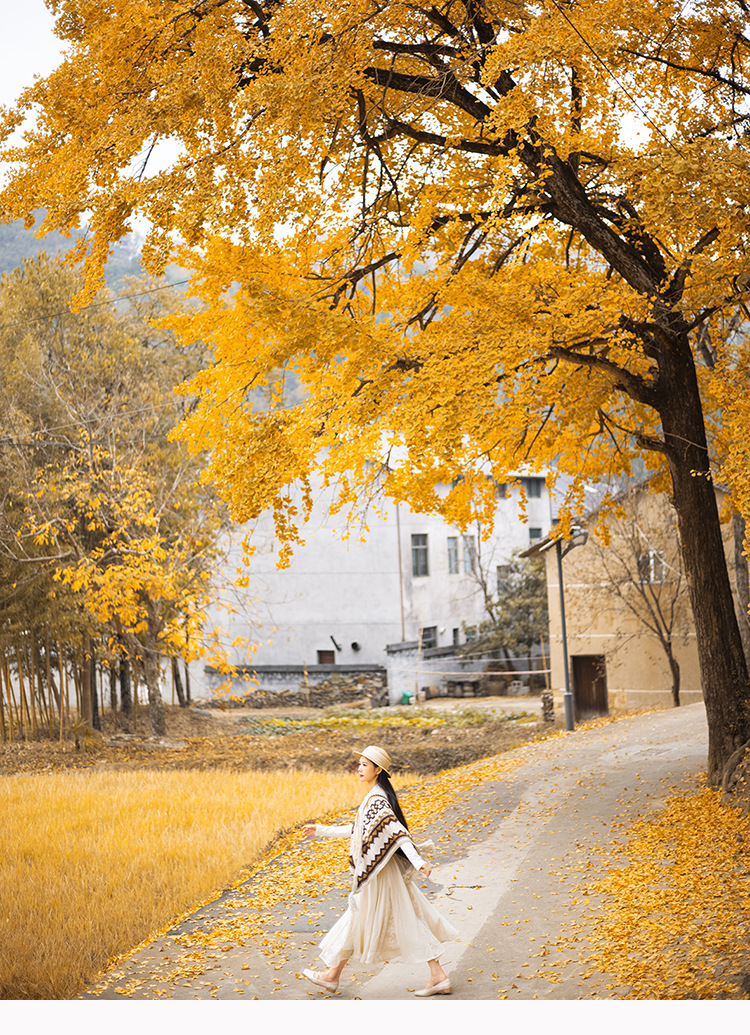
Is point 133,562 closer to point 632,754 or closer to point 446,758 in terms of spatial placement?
point 446,758

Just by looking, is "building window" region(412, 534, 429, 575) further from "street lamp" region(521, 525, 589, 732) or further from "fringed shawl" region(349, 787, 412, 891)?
"fringed shawl" region(349, 787, 412, 891)

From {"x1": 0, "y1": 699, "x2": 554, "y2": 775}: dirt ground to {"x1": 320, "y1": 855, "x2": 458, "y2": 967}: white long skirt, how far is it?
5504 millimetres

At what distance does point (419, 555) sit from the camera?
17.1m

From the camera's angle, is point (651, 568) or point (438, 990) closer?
point (438, 990)

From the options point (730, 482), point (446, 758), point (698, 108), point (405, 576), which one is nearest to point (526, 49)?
point (698, 108)

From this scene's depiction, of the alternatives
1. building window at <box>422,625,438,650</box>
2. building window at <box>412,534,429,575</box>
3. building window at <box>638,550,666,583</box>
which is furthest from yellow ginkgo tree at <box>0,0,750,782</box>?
building window at <box>422,625,438,650</box>

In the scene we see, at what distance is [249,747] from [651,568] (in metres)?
6.10

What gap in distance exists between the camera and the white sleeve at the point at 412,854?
3025 mm

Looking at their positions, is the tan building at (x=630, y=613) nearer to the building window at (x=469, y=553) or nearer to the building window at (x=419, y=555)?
the building window at (x=419, y=555)

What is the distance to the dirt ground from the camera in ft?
29.4

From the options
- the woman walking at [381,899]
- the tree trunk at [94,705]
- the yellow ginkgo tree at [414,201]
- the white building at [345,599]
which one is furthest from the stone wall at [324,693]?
the woman walking at [381,899]

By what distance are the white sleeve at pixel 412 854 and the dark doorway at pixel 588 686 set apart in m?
11.1

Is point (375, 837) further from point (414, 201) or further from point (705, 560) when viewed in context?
point (414, 201)

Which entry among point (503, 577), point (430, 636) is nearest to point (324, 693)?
point (430, 636)
